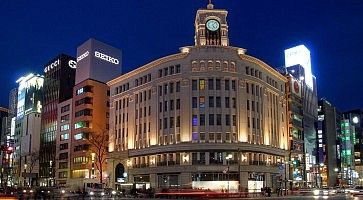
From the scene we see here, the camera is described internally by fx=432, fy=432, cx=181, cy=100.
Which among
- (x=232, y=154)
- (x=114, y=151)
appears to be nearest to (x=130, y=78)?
(x=114, y=151)

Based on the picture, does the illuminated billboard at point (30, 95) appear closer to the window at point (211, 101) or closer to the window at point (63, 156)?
the window at point (63, 156)

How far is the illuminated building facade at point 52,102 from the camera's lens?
472ft

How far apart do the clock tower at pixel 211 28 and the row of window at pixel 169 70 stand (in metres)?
10.2

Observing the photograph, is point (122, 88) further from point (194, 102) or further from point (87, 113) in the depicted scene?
point (194, 102)

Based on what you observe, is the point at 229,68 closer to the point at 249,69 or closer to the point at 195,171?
the point at 249,69

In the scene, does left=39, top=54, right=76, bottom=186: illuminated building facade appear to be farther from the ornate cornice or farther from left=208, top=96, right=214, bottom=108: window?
the ornate cornice

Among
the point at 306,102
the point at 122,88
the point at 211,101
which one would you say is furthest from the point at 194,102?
the point at 306,102

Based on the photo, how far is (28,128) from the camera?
164 m

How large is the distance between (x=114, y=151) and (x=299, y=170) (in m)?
50.1

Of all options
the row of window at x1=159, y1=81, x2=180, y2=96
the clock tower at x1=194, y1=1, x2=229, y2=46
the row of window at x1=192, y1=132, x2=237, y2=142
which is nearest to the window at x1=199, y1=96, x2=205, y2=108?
the row of window at x1=159, y1=81, x2=180, y2=96

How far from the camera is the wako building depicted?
83875mm

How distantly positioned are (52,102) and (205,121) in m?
79.2

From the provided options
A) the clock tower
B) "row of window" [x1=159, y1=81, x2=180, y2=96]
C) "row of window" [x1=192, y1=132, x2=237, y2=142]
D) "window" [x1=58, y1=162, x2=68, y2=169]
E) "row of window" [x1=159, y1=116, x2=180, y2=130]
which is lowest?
"window" [x1=58, y1=162, x2=68, y2=169]

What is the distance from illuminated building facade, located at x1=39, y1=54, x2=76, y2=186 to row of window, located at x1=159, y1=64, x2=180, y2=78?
198ft
